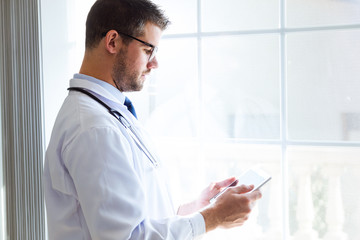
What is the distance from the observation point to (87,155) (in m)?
1.05

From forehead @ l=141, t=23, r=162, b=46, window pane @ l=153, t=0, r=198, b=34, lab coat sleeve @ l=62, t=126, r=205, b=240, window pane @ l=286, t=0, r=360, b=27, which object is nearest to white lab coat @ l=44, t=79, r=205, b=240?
lab coat sleeve @ l=62, t=126, r=205, b=240

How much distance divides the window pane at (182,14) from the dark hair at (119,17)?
75 cm

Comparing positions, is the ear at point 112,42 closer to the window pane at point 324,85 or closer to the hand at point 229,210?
the hand at point 229,210

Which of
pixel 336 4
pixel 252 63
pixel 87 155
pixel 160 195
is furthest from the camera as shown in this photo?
pixel 252 63

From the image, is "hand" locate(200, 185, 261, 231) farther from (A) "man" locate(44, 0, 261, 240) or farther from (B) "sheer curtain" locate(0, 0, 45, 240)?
(B) "sheer curtain" locate(0, 0, 45, 240)

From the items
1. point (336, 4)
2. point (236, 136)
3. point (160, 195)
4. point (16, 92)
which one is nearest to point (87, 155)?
point (160, 195)

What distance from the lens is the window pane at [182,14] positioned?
2035mm

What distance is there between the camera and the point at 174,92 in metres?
2.11

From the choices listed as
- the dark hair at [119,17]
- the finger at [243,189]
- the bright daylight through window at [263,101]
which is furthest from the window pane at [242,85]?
the dark hair at [119,17]

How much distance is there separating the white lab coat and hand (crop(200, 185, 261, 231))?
41 millimetres

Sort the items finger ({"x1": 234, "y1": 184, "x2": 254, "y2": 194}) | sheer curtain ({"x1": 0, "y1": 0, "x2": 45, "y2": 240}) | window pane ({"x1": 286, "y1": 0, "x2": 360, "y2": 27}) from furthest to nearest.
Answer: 1. sheer curtain ({"x1": 0, "y1": 0, "x2": 45, "y2": 240})
2. window pane ({"x1": 286, "y1": 0, "x2": 360, "y2": 27})
3. finger ({"x1": 234, "y1": 184, "x2": 254, "y2": 194})

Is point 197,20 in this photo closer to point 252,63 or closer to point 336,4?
point 252,63

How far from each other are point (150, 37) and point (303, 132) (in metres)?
0.94

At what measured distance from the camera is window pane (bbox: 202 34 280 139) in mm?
1898
